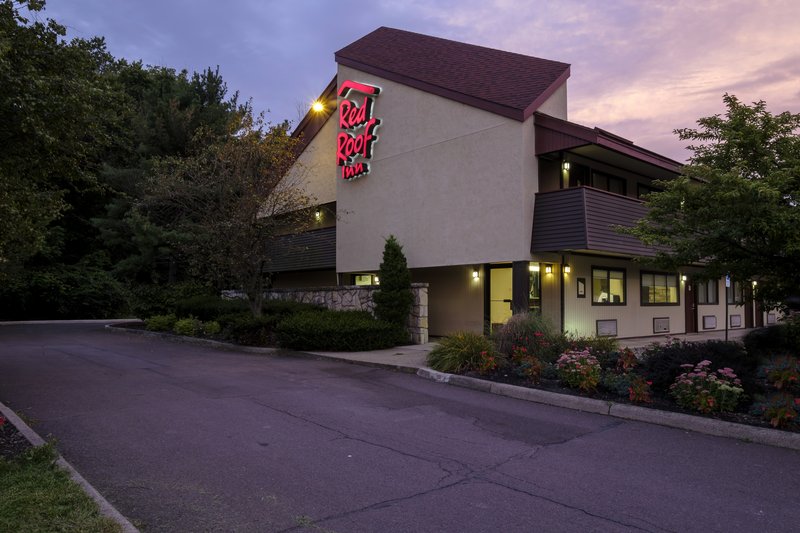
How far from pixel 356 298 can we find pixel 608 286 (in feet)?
26.0

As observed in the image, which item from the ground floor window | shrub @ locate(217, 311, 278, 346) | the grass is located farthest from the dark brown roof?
the grass

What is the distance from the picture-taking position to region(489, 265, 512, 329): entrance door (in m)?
18.1

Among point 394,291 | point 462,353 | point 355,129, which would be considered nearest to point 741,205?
point 462,353

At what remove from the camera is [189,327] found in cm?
1870

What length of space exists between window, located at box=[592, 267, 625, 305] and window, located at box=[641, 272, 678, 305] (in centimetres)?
132

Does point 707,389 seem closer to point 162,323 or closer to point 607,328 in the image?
point 607,328

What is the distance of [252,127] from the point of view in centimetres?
1912

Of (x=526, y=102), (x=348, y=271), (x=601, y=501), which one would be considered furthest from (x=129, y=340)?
(x=601, y=501)

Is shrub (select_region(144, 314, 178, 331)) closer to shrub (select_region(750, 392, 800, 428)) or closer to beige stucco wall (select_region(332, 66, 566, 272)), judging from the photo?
beige stucco wall (select_region(332, 66, 566, 272))

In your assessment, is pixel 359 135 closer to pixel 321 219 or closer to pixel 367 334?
pixel 321 219

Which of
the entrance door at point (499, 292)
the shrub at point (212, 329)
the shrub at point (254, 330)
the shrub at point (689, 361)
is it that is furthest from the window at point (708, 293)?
the shrub at point (212, 329)

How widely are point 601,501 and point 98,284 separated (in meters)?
32.6

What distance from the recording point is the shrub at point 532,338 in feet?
35.9

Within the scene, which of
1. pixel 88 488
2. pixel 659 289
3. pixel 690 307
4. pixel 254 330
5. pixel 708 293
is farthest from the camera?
pixel 708 293
